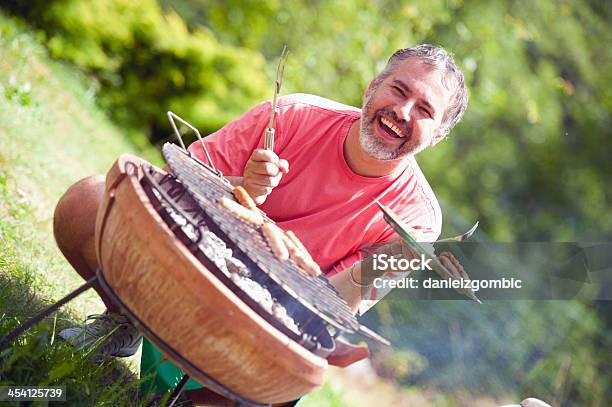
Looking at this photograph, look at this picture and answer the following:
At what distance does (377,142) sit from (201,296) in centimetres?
114

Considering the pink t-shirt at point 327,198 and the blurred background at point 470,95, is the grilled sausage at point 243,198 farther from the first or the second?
the blurred background at point 470,95

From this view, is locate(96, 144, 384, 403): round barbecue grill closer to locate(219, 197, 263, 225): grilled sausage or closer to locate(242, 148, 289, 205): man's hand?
locate(219, 197, 263, 225): grilled sausage

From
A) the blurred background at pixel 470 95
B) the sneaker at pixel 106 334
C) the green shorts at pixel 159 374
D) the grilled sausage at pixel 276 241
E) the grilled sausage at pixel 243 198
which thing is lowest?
the blurred background at pixel 470 95

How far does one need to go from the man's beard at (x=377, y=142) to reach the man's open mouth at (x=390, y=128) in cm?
1

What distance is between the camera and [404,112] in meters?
2.45

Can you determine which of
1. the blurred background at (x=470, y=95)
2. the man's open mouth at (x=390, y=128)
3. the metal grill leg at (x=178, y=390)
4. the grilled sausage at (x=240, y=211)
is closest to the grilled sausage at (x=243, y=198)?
the grilled sausage at (x=240, y=211)

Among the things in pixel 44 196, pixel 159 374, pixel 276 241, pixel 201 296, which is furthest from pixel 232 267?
pixel 44 196

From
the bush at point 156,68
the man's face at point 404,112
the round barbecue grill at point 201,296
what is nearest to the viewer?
the round barbecue grill at point 201,296

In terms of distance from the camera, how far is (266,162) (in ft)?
6.76

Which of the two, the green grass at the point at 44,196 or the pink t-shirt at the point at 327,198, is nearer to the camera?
the green grass at the point at 44,196

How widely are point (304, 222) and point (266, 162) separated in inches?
22.8

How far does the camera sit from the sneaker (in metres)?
2.25

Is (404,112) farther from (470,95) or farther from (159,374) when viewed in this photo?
(470,95)

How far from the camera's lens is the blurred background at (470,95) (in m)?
5.86
